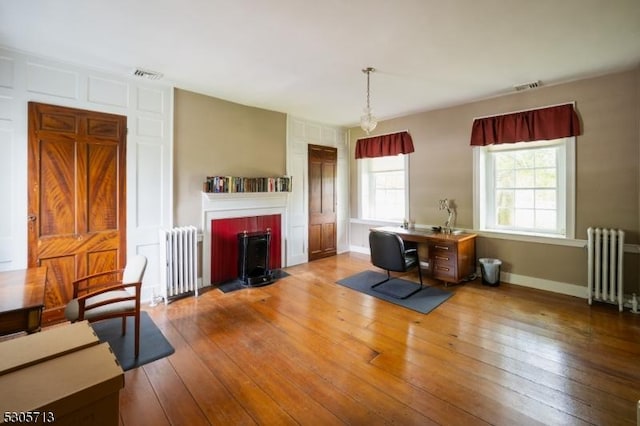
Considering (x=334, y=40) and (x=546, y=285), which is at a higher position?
(x=334, y=40)

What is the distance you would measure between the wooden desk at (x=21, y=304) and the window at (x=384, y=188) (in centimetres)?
474

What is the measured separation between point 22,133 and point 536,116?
5.66 metres

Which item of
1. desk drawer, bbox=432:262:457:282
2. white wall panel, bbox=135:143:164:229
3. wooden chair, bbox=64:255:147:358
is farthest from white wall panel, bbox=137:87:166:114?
desk drawer, bbox=432:262:457:282

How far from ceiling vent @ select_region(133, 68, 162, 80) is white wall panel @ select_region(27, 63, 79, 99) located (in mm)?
552

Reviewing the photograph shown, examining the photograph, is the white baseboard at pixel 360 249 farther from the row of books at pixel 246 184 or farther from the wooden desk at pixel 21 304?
the wooden desk at pixel 21 304

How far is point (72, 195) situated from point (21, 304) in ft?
5.85

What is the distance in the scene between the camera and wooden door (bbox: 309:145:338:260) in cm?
547

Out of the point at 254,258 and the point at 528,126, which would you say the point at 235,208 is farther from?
the point at 528,126

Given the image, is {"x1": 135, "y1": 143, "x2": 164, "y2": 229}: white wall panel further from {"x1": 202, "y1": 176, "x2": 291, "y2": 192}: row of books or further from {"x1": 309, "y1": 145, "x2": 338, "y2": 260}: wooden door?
{"x1": 309, "y1": 145, "x2": 338, "y2": 260}: wooden door

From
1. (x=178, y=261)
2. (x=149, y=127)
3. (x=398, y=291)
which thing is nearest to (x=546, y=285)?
(x=398, y=291)

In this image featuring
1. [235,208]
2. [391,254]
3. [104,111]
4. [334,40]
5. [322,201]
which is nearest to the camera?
[334,40]

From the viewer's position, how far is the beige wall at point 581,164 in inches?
128

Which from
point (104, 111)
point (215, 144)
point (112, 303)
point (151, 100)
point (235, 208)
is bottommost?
point (112, 303)

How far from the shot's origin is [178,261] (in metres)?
3.60
